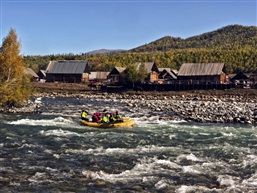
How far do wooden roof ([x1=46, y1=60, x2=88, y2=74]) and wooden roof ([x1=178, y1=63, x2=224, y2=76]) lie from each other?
1154 inches

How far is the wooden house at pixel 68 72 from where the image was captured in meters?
98.4

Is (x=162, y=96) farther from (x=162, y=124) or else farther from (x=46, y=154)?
(x=46, y=154)

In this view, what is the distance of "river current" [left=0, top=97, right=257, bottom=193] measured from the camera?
14461 millimetres

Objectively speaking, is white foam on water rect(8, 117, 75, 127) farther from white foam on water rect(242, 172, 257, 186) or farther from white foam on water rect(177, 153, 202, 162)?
white foam on water rect(242, 172, 257, 186)

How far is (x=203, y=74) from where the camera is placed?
261 feet

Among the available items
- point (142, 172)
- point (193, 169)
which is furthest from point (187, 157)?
point (142, 172)

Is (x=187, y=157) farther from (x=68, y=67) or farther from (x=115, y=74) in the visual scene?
(x=68, y=67)

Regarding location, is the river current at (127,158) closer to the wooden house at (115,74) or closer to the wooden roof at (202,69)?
the wooden roof at (202,69)

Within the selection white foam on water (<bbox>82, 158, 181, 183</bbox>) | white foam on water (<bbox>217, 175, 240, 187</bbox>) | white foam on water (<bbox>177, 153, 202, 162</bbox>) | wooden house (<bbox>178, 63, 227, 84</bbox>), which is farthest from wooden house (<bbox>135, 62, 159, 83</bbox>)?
white foam on water (<bbox>217, 175, 240, 187</bbox>)

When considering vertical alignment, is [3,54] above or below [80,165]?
above

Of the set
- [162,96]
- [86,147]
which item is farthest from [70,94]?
[86,147]

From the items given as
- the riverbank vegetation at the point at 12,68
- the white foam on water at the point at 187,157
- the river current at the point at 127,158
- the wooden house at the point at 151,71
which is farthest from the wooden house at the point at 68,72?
the white foam on water at the point at 187,157

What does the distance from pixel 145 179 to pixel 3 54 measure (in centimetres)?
2964

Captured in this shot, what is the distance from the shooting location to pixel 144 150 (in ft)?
67.6
